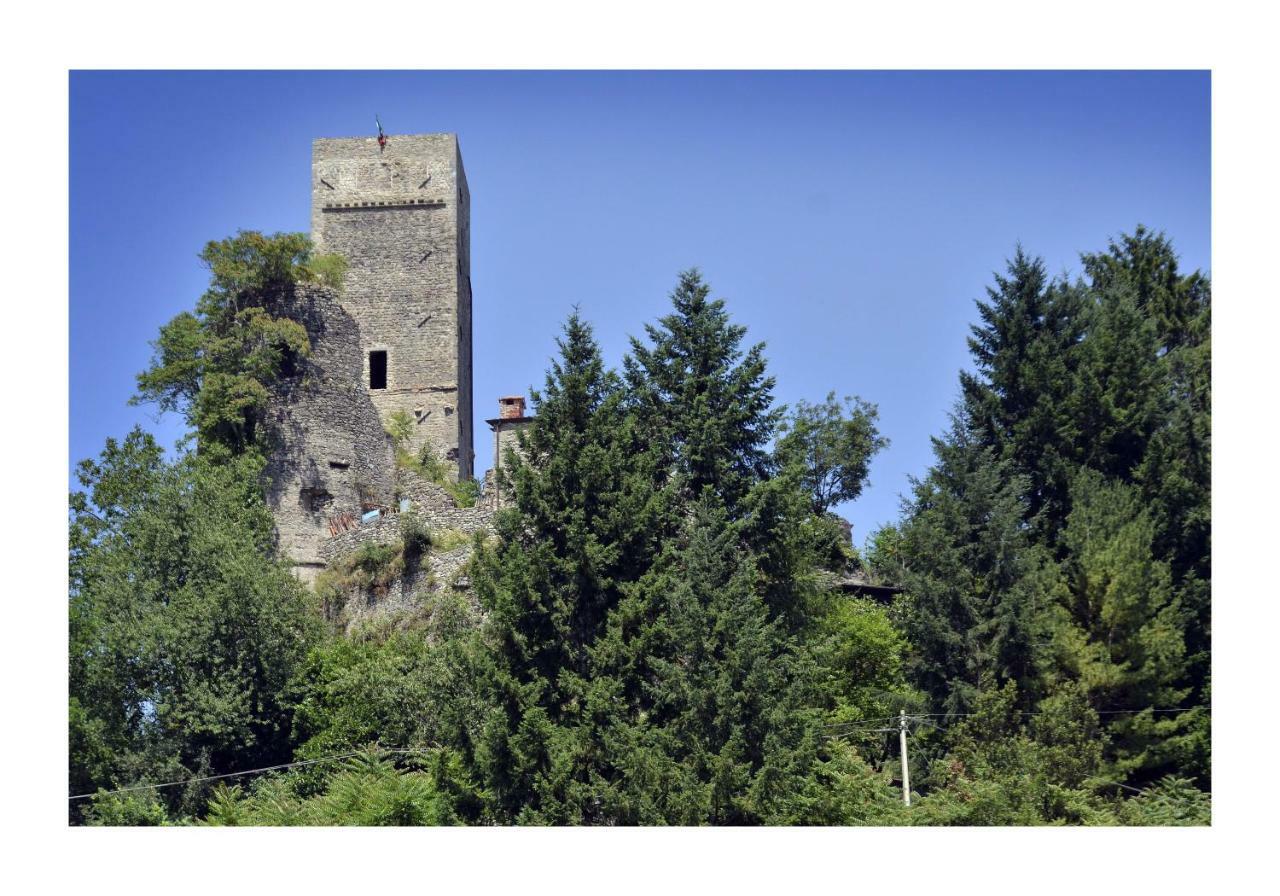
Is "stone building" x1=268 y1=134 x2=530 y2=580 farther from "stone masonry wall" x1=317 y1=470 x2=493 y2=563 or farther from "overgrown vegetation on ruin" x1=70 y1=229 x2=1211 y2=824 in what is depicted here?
"overgrown vegetation on ruin" x1=70 y1=229 x2=1211 y2=824

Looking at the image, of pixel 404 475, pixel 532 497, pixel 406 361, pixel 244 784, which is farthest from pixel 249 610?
pixel 406 361

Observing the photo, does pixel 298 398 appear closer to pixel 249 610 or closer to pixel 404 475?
pixel 404 475

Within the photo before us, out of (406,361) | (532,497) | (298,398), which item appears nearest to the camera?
(532,497)

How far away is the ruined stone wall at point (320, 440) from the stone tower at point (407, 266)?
835 centimetres

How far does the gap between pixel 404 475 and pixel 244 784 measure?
1075cm

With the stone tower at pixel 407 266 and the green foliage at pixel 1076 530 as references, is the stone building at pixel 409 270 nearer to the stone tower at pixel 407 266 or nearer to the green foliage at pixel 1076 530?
the stone tower at pixel 407 266

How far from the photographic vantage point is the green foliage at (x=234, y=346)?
34.1m

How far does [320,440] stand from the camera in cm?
3478

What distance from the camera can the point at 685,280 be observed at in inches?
1204

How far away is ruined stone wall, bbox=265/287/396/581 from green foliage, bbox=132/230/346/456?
358 millimetres

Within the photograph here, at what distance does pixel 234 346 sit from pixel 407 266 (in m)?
12.9

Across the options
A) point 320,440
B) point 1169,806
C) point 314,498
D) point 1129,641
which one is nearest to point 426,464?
point 320,440

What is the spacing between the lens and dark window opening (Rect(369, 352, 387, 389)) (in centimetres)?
4594

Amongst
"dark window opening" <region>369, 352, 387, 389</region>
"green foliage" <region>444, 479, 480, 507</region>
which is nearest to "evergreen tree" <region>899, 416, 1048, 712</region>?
"green foliage" <region>444, 479, 480, 507</region>
